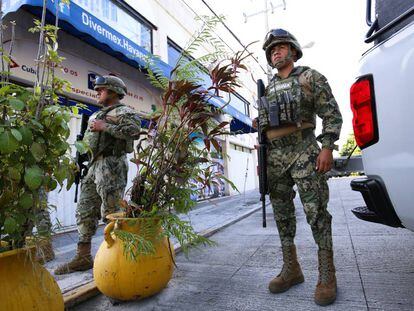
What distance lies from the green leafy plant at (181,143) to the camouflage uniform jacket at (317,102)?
48cm

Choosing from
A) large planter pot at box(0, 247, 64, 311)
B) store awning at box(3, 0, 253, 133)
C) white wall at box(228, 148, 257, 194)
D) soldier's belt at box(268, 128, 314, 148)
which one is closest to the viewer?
large planter pot at box(0, 247, 64, 311)

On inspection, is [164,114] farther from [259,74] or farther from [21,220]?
[259,74]

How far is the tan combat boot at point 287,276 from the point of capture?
7.35 feet

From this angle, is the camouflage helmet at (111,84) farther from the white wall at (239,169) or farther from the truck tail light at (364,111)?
the white wall at (239,169)

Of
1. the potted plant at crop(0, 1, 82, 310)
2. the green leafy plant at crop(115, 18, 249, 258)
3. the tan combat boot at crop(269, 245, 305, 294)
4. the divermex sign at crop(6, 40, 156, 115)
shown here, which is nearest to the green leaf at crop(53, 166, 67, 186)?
the potted plant at crop(0, 1, 82, 310)

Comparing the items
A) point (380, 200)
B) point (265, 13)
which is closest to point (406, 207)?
point (380, 200)

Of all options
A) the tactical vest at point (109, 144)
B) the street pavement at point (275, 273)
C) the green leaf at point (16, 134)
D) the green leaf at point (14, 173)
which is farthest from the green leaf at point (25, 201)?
the tactical vest at point (109, 144)

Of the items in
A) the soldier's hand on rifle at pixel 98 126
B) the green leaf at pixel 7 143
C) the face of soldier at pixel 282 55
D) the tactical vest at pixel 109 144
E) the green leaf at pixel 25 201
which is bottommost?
the green leaf at pixel 25 201

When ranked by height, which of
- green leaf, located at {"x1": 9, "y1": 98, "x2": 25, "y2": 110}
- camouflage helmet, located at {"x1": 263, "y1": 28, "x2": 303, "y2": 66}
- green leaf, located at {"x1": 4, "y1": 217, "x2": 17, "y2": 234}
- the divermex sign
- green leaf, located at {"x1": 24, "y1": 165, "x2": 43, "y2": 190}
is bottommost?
green leaf, located at {"x1": 4, "y1": 217, "x2": 17, "y2": 234}

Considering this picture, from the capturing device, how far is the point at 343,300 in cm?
204

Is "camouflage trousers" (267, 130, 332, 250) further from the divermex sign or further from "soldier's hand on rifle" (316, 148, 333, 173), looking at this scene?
the divermex sign

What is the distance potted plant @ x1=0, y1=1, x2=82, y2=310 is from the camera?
142cm

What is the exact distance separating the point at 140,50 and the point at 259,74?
10.9 metres

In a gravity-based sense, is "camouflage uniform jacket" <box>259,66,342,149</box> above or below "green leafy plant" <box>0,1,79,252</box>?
above
